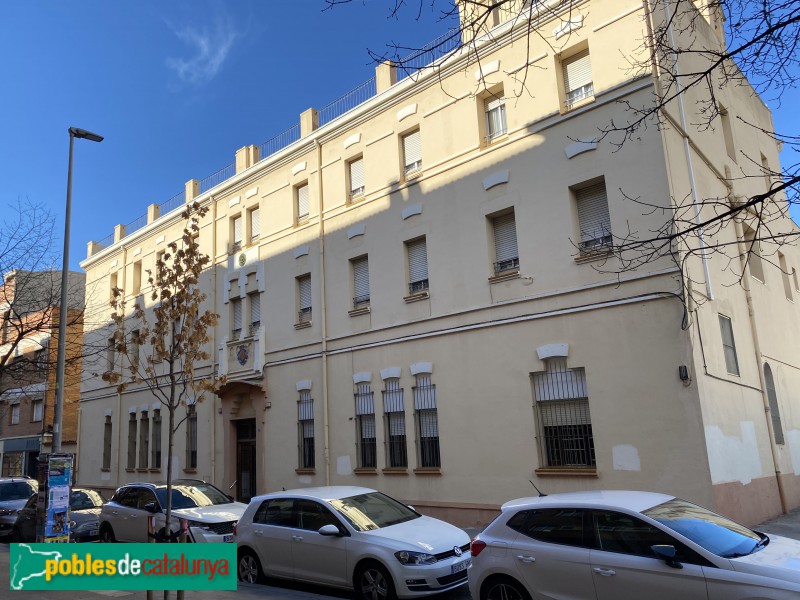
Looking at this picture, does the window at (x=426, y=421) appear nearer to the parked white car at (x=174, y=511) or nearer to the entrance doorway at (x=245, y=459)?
the parked white car at (x=174, y=511)

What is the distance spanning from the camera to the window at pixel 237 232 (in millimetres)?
→ 23656

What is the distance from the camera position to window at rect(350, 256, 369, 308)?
18.7 meters

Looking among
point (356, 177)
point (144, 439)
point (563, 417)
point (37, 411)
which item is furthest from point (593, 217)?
point (37, 411)

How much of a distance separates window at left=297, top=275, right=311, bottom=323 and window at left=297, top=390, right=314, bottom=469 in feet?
7.80

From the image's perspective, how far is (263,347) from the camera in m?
21.4

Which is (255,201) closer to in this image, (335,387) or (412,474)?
(335,387)

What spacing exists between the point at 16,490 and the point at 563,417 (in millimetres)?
17494

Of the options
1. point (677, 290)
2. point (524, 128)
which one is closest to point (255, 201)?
point (524, 128)

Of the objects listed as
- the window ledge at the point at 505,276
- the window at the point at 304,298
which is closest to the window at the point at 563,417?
the window ledge at the point at 505,276

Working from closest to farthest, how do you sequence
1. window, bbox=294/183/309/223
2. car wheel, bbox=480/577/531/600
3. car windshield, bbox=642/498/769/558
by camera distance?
car windshield, bbox=642/498/769/558
car wheel, bbox=480/577/531/600
window, bbox=294/183/309/223

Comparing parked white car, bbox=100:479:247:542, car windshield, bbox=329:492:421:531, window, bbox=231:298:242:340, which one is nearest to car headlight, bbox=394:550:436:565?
car windshield, bbox=329:492:421:531

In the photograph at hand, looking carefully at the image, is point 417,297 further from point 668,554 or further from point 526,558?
point 668,554

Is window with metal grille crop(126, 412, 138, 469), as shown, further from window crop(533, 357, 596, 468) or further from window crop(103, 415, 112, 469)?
window crop(533, 357, 596, 468)

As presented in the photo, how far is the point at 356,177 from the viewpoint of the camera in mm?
19703
